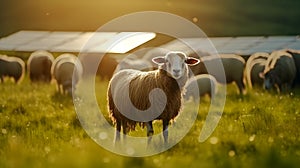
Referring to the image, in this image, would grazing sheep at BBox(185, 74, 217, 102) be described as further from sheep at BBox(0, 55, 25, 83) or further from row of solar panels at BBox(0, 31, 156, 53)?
sheep at BBox(0, 55, 25, 83)

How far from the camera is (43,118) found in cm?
1166

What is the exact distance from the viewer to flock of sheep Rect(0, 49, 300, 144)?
8977 mm

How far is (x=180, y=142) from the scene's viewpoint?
28.6ft

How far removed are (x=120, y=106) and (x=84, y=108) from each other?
4177mm

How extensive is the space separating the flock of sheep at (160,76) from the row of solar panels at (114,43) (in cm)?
294

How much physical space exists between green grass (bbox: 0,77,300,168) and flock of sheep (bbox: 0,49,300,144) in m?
0.63

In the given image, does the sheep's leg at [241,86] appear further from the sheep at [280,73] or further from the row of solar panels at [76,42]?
the row of solar panels at [76,42]

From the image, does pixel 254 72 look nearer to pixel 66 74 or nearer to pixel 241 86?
pixel 241 86

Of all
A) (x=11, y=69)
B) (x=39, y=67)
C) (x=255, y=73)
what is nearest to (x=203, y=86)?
(x=255, y=73)

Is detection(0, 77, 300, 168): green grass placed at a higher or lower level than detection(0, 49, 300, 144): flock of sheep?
lower

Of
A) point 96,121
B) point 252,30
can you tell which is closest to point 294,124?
point 96,121

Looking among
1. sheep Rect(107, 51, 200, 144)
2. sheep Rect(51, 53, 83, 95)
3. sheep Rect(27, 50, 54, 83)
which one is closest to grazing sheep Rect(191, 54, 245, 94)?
sheep Rect(51, 53, 83, 95)

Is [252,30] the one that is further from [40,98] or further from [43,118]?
[43,118]

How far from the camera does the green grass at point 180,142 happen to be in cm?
555
